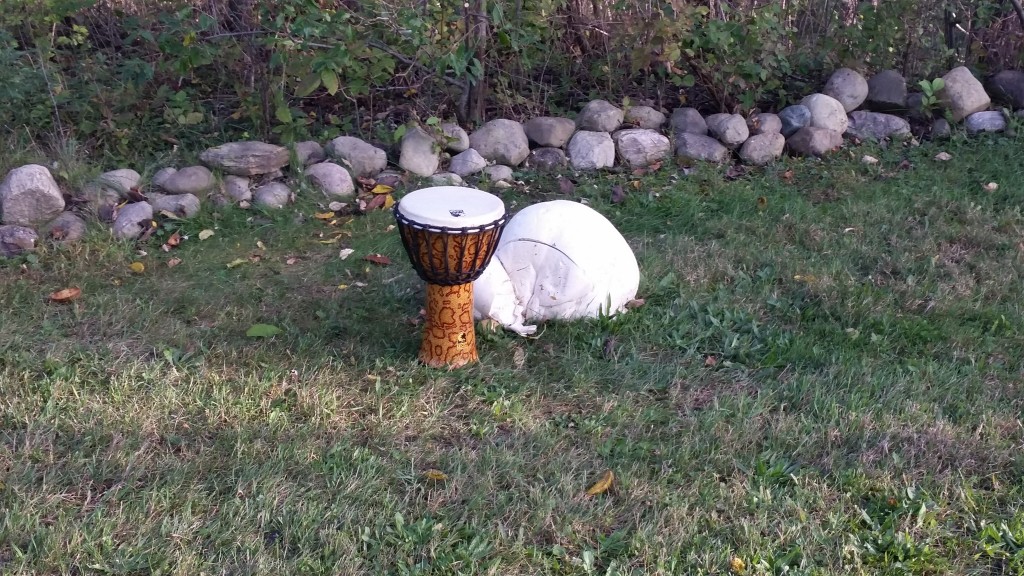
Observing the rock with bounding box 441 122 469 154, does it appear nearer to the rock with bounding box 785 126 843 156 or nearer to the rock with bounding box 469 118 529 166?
the rock with bounding box 469 118 529 166

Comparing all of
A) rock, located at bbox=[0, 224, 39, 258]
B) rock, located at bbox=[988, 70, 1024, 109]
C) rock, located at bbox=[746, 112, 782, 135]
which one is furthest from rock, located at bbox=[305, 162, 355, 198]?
rock, located at bbox=[988, 70, 1024, 109]

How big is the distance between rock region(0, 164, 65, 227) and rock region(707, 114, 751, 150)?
4049 mm

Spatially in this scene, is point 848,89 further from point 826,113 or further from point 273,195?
point 273,195

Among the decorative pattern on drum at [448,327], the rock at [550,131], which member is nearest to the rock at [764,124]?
the rock at [550,131]

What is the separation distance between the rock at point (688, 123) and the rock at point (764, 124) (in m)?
0.31

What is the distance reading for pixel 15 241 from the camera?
4.66 metres

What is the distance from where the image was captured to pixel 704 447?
323 centimetres

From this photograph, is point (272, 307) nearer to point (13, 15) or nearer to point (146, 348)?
point (146, 348)

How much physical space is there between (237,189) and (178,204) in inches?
14.3

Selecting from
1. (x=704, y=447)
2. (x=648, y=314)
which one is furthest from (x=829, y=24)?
(x=704, y=447)

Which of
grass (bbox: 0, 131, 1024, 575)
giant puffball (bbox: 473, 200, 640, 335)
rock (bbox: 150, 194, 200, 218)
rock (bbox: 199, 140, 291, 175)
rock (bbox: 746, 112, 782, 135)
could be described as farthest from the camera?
rock (bbox: 746, 112, 782, 135)

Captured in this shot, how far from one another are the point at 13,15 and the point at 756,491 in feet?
19.8

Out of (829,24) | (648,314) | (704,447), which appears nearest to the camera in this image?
(704,447)

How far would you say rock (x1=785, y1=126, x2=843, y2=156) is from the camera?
618cm
